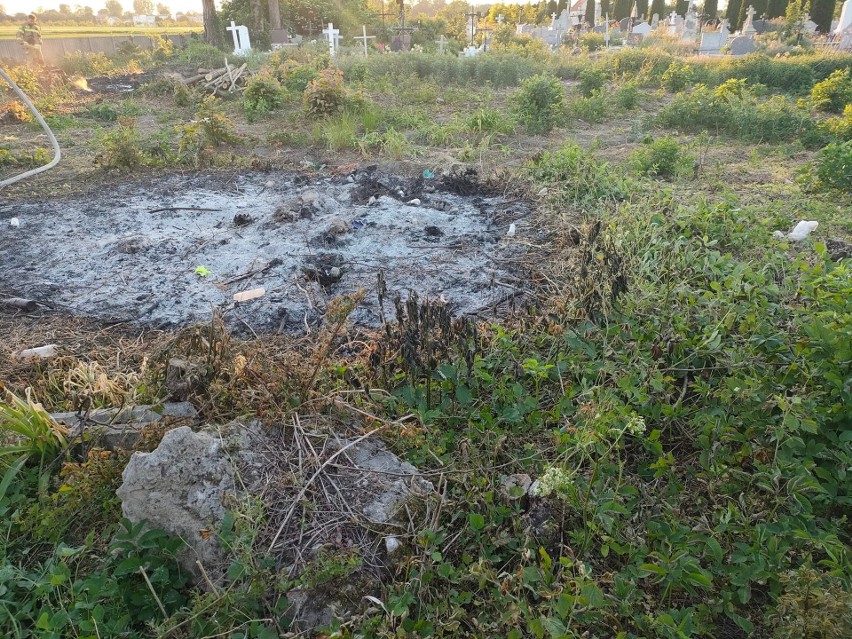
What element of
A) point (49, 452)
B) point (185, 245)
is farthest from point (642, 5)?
point (49, 452)

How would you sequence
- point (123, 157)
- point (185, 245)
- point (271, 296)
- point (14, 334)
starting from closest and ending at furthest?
point (14, 334) → point (271, 296) → point (185, 245) → point (123, 157)

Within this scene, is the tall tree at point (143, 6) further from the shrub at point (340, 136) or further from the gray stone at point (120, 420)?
the gray stone at point (120, 420)

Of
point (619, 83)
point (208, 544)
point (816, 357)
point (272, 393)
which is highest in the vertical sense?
point (619, 83)

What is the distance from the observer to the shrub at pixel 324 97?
30.3ft

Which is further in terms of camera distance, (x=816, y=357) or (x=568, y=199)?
(x=568, y=199)

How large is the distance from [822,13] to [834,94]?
19.7 meters

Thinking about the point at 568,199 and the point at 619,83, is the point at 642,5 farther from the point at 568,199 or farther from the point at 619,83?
the point at 568,199

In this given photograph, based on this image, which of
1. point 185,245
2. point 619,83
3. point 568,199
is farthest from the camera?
point 619,83

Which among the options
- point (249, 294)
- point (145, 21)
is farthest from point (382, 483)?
point (145, 21)

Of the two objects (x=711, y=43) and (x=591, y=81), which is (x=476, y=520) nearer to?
(x=591, y=81)

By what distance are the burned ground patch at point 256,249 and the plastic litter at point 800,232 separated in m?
2.13

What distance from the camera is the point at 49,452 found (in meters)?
2.35

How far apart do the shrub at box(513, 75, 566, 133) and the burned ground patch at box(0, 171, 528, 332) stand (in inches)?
132

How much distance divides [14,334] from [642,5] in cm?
3723
